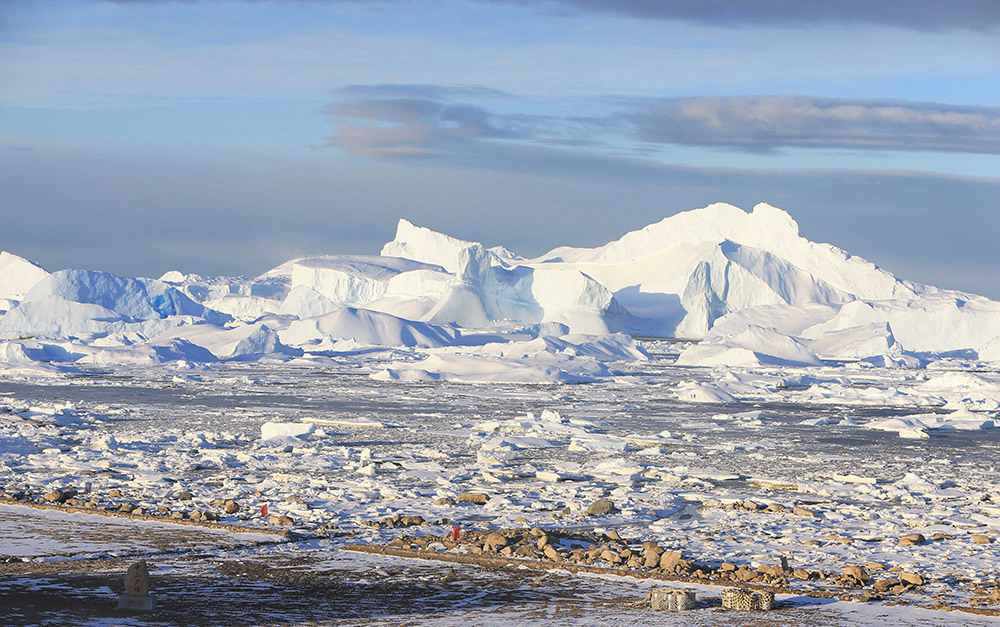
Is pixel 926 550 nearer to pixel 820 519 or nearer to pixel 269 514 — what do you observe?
pixel 820 519

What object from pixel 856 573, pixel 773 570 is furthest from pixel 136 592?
pixel 856 573

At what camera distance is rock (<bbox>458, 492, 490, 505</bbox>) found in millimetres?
18953

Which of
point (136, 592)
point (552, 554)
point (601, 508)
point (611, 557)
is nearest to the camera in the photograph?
point (136, 592)

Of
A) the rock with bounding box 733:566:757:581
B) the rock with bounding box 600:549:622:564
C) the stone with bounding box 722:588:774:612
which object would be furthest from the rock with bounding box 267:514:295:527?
the stone with bounding box 722:588:774:612

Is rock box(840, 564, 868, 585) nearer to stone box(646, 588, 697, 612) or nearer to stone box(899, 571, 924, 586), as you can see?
stone box(899, 571, 924, 586)

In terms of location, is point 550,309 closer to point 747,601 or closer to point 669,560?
point 669,560

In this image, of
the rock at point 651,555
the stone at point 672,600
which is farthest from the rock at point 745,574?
Result: the stone at point 672,600

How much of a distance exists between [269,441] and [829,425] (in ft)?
45.4

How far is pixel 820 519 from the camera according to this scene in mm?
17906

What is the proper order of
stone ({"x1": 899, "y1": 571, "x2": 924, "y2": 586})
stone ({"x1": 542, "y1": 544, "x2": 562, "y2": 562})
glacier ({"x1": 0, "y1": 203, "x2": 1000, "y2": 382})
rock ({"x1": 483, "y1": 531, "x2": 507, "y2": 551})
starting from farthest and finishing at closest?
1. glacier ({"x1": 0, "y1": 203, "x2": 1000, "y2": 382})
2. rock ({"x1": 483, "y1": 531, "x2": 507, "y2": 551})
3. stone ({"x1": 542, "y1": 544, "x2": 562, "y2": 562})
4. stone ({"x1": 899, "y1": 571, "x2": 924, "y2": 586})

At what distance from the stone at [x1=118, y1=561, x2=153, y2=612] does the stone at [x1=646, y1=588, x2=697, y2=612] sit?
14.1 ft

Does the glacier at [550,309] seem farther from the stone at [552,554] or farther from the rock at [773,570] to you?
the rock at [773,570]

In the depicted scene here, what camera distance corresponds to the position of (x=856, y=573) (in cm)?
1401

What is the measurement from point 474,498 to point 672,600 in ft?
22.6
